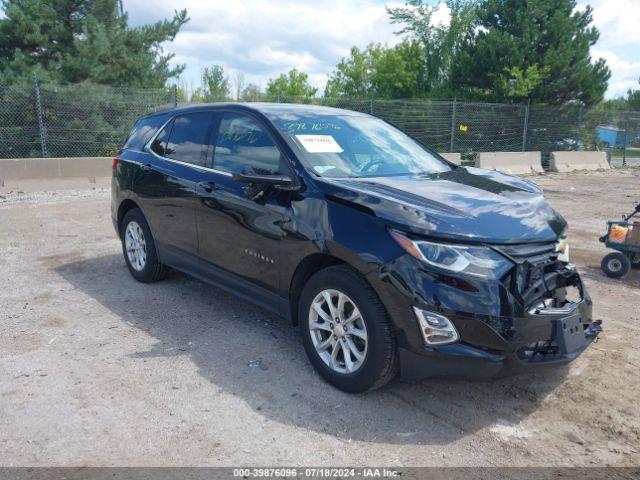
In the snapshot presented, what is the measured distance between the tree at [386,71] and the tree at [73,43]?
1631 centimetres

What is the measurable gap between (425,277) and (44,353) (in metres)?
2.93

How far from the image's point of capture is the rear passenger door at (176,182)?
15.7 ft

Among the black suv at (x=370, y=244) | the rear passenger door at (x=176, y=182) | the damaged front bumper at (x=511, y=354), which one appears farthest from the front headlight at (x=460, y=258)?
the rear passenger door at (x=176, y=182)

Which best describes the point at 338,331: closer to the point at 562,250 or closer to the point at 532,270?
the point at 532,270

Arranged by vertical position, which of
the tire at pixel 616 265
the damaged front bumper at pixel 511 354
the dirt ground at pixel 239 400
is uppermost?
the damaged front bumper at pixel 511 354

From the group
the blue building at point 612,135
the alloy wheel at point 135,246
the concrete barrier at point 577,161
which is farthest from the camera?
the blue building at point 612,135

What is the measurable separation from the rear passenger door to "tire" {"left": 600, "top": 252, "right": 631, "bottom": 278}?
4.58m

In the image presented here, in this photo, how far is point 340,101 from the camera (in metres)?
18.4

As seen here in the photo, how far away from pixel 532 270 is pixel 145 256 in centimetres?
389

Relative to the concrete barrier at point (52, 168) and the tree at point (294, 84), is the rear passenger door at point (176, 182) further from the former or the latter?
the tree at point (294, 84)

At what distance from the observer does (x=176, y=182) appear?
4.94 metres

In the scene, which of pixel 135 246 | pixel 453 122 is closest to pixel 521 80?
pixel 453 122

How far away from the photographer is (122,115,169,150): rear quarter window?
222 inches

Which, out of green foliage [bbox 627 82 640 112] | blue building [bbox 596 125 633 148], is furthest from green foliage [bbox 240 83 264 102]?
green foliage [bbox 627 82 640 112]
